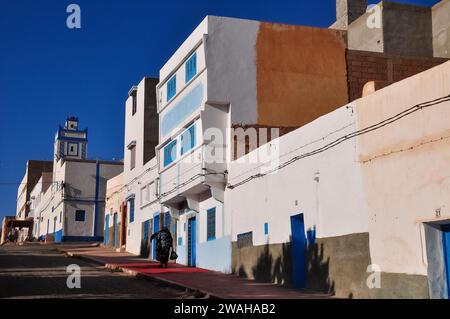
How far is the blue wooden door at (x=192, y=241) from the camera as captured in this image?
72.3 ft

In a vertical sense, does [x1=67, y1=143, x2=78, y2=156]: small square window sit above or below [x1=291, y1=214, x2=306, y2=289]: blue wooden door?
above

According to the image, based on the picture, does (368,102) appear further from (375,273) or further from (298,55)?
(298,55)

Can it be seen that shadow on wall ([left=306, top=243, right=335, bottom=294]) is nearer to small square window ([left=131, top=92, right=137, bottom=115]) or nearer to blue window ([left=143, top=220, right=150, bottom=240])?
blue window ([left=143, top=220, right=150, bottom=240])

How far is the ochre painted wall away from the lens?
19.5m

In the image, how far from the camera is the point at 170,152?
2280 cm

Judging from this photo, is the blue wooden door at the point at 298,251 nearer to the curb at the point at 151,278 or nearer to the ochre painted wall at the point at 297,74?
the curb at the point at 151,278

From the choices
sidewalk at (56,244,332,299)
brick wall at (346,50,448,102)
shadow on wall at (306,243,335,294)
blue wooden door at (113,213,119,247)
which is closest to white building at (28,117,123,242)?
blue wooden door at (113,213,119,247)

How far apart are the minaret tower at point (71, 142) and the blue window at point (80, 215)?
22.8 m

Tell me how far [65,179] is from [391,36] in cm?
2749

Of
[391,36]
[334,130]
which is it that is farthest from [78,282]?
[391,36]

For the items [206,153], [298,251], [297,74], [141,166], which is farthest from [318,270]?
[141,166]

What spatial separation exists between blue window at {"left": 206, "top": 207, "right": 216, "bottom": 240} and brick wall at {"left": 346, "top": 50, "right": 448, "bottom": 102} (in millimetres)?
6042
